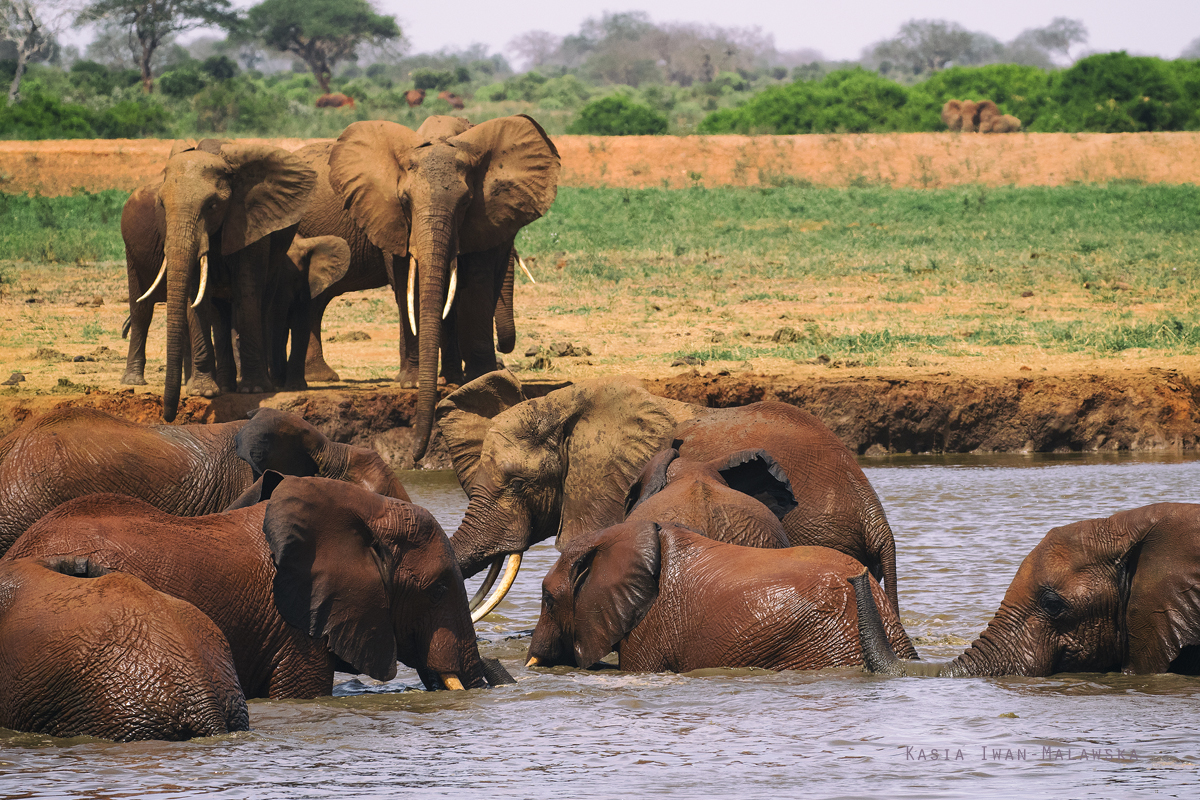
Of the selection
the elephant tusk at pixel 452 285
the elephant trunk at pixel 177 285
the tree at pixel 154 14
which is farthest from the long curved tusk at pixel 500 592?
the tree at pixel 154 14

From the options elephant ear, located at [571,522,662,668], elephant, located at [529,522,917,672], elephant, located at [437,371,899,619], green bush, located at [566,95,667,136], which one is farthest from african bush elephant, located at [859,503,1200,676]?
green bush, located at [566,95,667,136]

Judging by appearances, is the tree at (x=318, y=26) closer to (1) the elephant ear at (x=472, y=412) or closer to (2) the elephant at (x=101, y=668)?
(1) the elephant ear at (x=472, y=412)

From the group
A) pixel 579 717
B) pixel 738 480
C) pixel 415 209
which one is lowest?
pixel 579 717

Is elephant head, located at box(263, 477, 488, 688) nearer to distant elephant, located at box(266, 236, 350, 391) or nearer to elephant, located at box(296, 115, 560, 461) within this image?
elephant, located at box(296, 115, 560, 461)

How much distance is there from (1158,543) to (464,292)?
22.0 feet

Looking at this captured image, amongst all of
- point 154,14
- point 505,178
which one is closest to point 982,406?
point 505,178

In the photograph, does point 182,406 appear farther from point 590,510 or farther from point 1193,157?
point 1193,157

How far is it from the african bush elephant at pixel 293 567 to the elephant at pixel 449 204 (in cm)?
471

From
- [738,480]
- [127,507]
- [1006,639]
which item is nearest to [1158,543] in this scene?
[1006,639]

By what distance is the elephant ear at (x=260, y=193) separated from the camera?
432 inches

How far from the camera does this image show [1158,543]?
5156 mm

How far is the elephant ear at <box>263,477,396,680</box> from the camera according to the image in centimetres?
490

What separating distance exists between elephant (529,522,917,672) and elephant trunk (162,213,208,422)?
4957 mm

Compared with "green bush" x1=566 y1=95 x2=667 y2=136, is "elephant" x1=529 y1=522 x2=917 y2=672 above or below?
below
